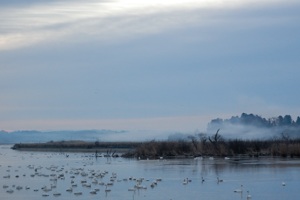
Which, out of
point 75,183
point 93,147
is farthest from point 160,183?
point 93,147

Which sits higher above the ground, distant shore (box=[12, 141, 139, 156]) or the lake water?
distant shore (box=[12, 141, 139, 156])

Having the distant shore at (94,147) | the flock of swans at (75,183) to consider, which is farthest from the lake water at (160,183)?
the distant shore at (94,147)

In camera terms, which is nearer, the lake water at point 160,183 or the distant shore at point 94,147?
the lake water at point 160,183

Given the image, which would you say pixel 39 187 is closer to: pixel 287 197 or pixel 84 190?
pixel 84 190

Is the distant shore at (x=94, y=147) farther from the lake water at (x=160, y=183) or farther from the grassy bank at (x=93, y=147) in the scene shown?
the lake water at (x=160, y=183)

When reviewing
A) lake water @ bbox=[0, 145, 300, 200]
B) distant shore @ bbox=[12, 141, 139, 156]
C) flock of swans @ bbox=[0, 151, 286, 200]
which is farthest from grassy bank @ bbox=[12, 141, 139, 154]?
flock of swans @ bbox=[0, 151, 286, 200]

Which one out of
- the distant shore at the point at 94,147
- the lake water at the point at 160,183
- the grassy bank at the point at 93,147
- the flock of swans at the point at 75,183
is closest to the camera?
the lake water at the point at 160,183

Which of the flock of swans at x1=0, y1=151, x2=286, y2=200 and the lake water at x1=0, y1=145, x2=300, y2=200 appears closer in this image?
the lake water at x1=0, y1=145, x2=300, y2=200

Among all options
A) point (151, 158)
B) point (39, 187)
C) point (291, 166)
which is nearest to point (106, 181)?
point (39, 187)

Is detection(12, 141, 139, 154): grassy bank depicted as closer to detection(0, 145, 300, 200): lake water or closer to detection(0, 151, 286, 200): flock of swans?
detection(0, 145, 300, 200): lake water

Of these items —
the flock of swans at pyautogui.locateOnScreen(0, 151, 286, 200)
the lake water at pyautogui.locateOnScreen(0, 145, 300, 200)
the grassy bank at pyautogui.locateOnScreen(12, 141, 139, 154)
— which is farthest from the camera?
the grassy bank at pyautogui.locateOnScreen(12, 141, 139, 154)

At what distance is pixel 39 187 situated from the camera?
3334 cm

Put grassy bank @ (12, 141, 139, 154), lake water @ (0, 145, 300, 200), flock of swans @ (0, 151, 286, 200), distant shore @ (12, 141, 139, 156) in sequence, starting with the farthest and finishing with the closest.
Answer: grassy bank @ (12, 141, 139, 154) → distant shore @ (12, 141, 139, 156) → flock of swans @ (0, 151, 286, 200) → lake water @ (0, 145, 300, 200)

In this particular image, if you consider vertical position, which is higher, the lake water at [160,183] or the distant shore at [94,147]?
the distant shore at [94,147]
